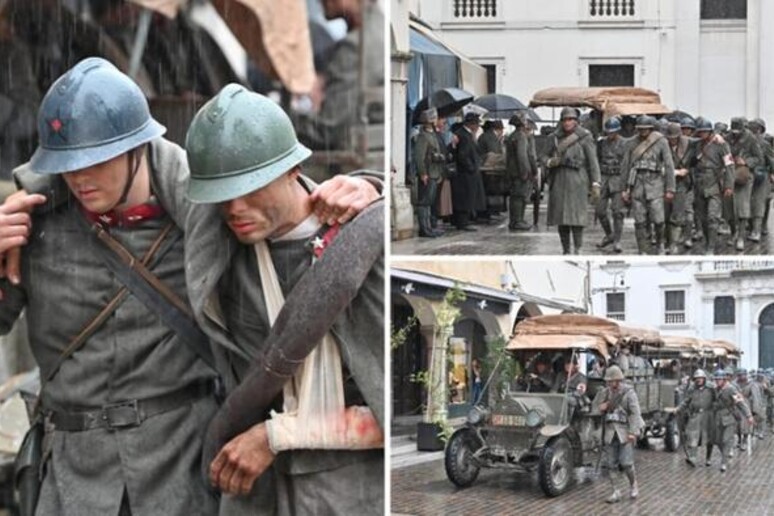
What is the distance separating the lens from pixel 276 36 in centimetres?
302

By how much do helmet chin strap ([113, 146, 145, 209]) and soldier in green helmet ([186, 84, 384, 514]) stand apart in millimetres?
160

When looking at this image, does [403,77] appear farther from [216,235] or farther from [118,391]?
[118,391]

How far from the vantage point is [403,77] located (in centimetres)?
322

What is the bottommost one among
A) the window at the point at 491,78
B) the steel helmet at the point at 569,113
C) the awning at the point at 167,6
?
the steel helmet at the point at 569,113

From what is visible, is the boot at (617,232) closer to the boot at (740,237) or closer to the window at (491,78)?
the boot at (740,237)

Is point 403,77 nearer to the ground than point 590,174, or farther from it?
farther from it

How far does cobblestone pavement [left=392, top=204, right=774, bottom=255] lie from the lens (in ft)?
11.0

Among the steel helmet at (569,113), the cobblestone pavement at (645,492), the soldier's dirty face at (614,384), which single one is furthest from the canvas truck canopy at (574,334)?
the steel helmet at (569,113)

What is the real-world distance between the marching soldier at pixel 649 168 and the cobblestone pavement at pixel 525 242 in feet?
0.64

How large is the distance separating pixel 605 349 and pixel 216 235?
1.31 meters

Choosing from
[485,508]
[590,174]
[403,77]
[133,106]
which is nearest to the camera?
[133,106]

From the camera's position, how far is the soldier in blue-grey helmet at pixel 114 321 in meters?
A: 2.96

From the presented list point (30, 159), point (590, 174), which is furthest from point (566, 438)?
point (30, 159)

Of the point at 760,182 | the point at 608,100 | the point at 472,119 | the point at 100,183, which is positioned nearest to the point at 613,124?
the point at 608,100
